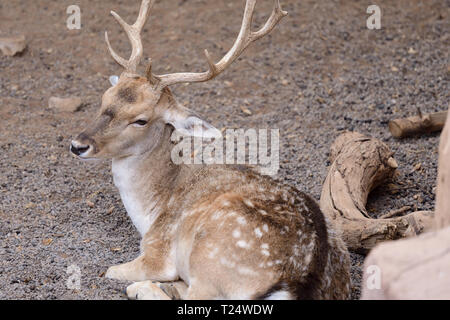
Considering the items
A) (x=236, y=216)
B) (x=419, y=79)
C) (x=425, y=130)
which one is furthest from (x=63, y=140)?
(x=419, y=79)

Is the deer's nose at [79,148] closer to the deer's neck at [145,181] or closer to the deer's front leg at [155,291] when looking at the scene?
the deer's neck at [145,181]

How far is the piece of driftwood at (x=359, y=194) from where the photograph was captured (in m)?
5.09

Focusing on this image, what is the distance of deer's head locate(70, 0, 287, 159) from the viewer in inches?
198

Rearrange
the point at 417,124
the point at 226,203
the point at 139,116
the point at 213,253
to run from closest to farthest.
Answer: the point at 213,253
the point at 226,203
the point at 139,116
the point at 417,124

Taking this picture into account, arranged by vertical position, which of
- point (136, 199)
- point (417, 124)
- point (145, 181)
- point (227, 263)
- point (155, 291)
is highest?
point (417, 124)

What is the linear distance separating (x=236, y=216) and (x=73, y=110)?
3.87 metres

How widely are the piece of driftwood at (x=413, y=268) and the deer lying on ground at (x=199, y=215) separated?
83 centimetres

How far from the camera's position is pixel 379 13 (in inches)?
387

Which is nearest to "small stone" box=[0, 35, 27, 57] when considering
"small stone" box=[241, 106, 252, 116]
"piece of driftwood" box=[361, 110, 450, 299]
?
"small stone" box=[241, 106, 252, 116]

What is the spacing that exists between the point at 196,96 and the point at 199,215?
3494mm

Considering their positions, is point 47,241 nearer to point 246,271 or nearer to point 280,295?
point 246,271

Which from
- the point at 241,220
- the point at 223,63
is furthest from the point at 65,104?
the point at 241,220

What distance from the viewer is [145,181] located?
5285 millimetres

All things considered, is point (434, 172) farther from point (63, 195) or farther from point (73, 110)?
point (73, 110)
